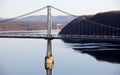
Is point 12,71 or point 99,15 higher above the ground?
point 99,15

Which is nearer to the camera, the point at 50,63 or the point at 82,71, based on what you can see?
the point at 82,71

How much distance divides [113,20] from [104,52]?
25.2m

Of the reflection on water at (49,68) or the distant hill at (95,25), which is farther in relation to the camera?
the distant hill at (95,25)

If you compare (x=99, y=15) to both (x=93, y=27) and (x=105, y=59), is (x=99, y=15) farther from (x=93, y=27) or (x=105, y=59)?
(x=105, y=59)

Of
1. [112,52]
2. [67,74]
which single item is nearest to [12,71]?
[67,74]

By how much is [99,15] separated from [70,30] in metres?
5.96

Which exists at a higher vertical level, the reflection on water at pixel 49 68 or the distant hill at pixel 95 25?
the distant hill at pixel 95 25

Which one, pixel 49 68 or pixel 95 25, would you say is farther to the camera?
pixel 95 25

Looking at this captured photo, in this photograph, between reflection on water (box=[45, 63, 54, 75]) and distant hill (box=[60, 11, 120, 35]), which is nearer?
reflection on water (box=[45, 63, 54, 75])

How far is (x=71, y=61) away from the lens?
28.2m

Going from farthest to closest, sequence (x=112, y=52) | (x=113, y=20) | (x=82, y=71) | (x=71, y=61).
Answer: (x=113, y=20)
(x=112, y=52)
(x=71, y=61)
(x=82, y=71)

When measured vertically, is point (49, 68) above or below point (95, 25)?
below

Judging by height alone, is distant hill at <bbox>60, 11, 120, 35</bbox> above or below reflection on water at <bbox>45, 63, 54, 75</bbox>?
above

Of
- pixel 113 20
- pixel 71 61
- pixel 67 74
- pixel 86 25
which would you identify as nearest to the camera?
pixel 67 74
